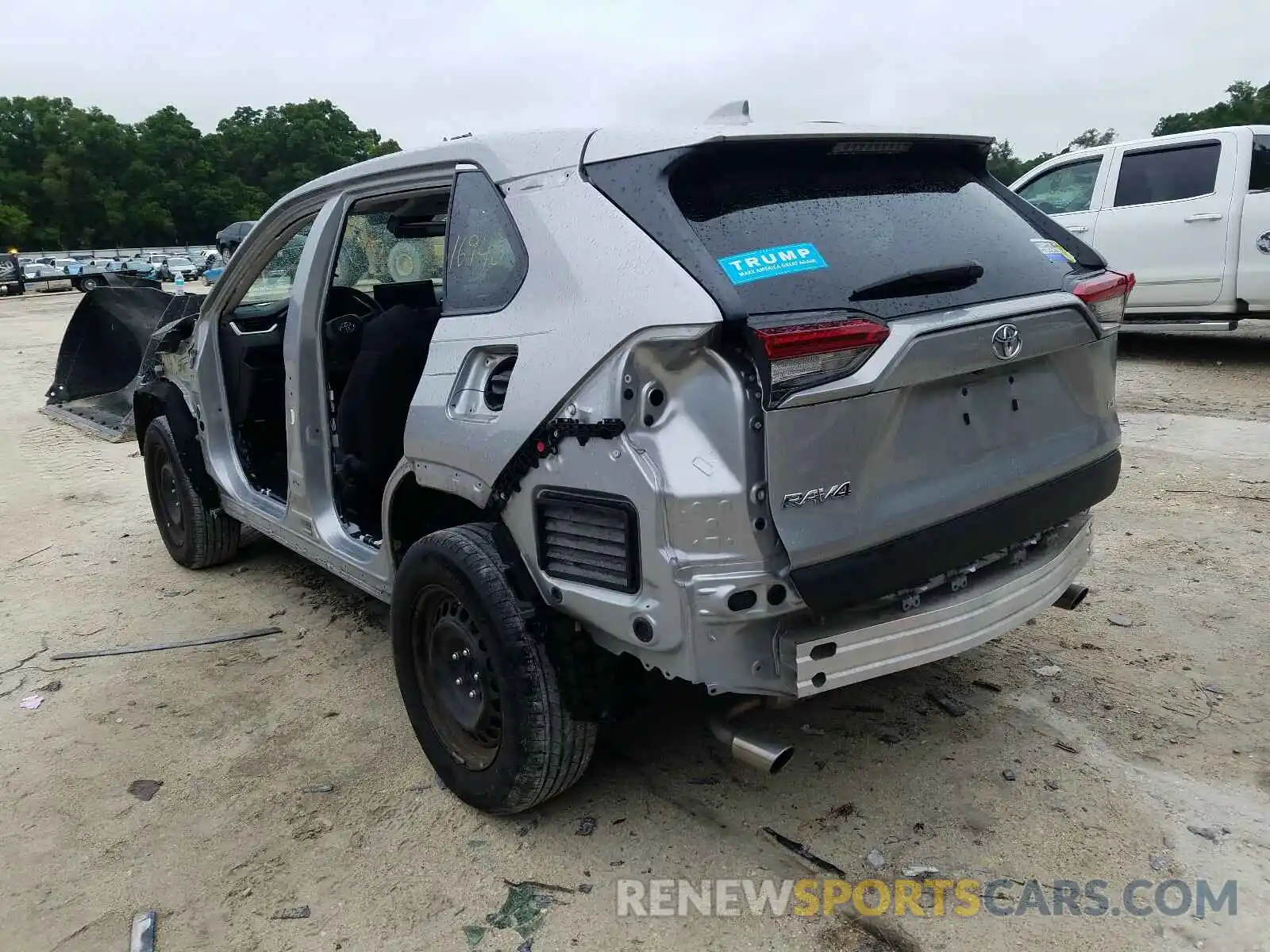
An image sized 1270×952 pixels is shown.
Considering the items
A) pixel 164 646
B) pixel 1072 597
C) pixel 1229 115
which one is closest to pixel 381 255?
pixel 164 646

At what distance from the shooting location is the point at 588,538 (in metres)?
2.27

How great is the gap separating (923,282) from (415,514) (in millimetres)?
1785

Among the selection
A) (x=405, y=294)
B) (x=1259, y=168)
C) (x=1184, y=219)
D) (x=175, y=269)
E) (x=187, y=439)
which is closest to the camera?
(x=405, y=294)

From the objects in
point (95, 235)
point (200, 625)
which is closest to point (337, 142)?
point (95, 235)

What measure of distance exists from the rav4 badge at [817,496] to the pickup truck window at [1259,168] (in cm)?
788

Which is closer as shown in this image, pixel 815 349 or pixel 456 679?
pixel 815 349

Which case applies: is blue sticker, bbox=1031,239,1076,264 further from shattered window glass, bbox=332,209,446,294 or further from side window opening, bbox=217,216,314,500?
side window opening, bbox=217,216,314,500

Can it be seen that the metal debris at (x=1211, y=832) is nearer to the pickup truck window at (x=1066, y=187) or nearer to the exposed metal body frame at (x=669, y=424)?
the exposed metal body frame at (x=669, y=424)

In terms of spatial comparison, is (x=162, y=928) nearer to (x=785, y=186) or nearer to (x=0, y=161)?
(x=785, y=186)

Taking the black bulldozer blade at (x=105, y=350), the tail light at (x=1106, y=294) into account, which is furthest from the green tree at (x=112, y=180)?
the tail light at (x=1106, y=294)

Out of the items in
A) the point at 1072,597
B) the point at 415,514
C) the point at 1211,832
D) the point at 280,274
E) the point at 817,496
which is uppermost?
the point at 280,274

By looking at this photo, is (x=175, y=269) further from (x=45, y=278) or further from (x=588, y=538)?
(x=588, y=538)

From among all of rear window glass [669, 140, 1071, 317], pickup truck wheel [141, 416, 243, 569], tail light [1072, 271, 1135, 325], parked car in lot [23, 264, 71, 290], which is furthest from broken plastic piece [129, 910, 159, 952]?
parked car in lot [23, 264, 71, 290]

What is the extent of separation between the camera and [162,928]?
242cm
